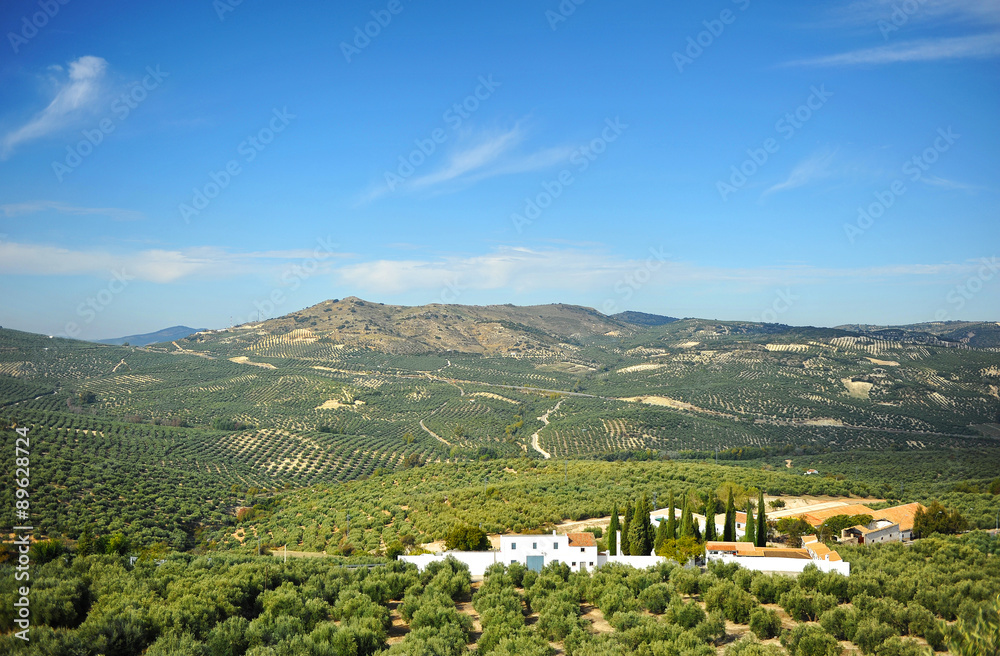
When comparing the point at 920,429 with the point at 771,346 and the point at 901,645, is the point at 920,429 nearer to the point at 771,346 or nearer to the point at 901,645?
the point at 771,346

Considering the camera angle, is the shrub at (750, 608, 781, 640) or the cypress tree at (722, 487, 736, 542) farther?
the cypress tree at (722, 487, 736, 542)

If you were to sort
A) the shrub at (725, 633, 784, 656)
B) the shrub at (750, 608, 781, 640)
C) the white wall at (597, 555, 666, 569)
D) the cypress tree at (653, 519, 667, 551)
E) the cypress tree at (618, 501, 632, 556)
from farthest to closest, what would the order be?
1. the cypress tree at (618, 501, 632, 556)
2. the cypress tree at (653, 519, 667, 551)
3. the white wall at (597, 555, 666, 569)
4. the shrub at (750, 608, 781, 640)
5. the shrub at (725, 633, 784, 656)

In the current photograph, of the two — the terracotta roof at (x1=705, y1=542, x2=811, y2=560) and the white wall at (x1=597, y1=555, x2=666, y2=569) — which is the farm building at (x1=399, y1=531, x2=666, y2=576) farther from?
the terracotta roof at (x1=705, y1=542, x2=811, y2=560)

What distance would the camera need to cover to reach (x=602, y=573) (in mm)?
23469

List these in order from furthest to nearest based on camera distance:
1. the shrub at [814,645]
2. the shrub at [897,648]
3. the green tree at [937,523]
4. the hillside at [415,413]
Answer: the hillside at [415,413] → the green tree at [937,523] → the shrub at [814,645] → the shrub at [897,648]

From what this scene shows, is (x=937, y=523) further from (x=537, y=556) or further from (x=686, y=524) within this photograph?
(x=537, y=556)

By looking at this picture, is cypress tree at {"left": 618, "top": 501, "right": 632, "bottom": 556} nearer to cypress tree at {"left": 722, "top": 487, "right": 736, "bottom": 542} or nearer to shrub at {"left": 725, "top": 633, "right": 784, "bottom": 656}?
cypress tree at {"left": 722, "top": 487, "right": 736, "bottom": 542}

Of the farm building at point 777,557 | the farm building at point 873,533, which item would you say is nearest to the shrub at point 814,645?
the farm building at point 777,557

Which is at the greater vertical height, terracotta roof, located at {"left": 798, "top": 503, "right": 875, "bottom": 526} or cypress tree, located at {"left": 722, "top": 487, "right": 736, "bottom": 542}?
cypress tree, located at {"left": 722, "top": 487, "right": 736, "bottom": 542}

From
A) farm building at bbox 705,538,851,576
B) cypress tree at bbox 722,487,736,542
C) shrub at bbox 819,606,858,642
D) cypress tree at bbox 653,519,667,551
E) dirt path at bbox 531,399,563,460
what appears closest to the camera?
shrub at bbox 819,606,858,642

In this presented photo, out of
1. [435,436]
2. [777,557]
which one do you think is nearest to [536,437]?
[435,436]

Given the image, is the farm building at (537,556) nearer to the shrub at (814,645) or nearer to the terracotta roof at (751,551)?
the terracotta roof at (751,551)

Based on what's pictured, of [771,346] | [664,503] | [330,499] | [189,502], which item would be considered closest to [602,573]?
[664,503]

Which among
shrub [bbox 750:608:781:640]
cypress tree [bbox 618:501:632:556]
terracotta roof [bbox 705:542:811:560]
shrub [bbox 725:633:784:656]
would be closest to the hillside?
cypress tree [bbox 618:501:632:556]
